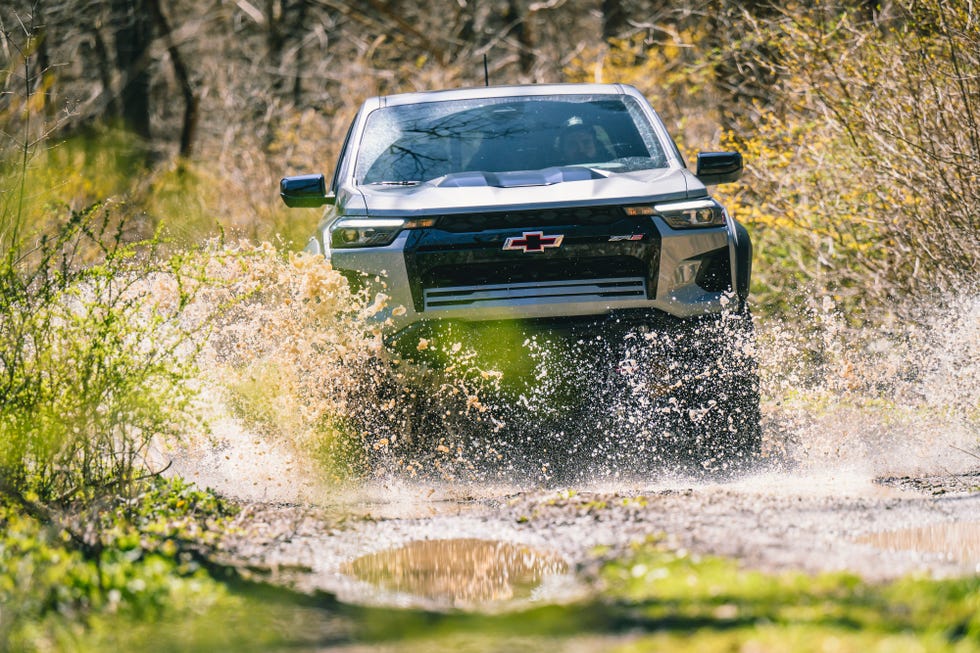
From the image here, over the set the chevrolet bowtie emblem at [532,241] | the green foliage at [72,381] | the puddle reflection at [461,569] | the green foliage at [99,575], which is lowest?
the puddle reflection at [461,569]

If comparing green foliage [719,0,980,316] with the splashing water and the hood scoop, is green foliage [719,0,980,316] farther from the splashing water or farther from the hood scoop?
the hood scoop

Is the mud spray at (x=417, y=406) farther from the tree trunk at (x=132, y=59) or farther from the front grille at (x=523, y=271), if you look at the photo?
the tree trunk at (x=132, y=59)

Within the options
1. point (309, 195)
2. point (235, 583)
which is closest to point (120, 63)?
point (309, 195)

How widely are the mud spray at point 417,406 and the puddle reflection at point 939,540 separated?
1452mm

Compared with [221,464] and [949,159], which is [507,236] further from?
[949,159]

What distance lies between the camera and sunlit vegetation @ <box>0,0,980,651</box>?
3475 mm

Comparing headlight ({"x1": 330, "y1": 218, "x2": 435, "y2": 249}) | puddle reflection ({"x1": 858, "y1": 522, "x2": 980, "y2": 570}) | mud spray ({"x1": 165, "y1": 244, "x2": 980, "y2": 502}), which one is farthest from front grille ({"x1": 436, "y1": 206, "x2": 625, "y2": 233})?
puddle reflection ({"x1": 858, "y1": 522, "x2": 980, "y2": 570})

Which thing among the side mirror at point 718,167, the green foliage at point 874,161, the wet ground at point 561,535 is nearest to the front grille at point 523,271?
the wet ground at point 561,535

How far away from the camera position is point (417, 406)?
5.89m

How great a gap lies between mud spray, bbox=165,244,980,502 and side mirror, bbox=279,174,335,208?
1.66 ft

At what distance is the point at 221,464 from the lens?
20.7 ft

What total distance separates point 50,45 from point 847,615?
18.8 meters

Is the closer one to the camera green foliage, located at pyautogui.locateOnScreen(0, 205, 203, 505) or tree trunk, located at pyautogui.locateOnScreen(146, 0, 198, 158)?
green foliage, located at pyautogui.locateOnScreen(0, 205, 203, 505)

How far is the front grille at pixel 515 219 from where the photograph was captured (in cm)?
567
